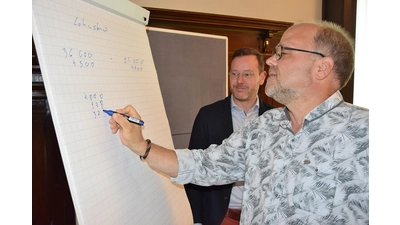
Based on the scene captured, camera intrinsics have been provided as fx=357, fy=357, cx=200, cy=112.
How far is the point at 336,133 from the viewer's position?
1.25 m

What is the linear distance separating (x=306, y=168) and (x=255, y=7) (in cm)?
260

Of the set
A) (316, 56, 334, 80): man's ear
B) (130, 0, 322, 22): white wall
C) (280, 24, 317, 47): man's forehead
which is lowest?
(316, 56, 334, 80): man's ear

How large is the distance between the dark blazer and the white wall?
1.22 meters

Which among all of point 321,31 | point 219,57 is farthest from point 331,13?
point 321,31

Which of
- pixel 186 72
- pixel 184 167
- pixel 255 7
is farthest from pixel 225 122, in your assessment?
pixel 255 7

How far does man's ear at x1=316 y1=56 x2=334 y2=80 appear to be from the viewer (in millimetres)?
1407

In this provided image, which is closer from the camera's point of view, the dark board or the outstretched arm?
the outstretched arm

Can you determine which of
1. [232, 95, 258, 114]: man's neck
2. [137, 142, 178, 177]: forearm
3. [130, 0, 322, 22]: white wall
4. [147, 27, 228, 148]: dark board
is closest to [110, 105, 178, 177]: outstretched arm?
[137, 142, 178, 177]: forearm

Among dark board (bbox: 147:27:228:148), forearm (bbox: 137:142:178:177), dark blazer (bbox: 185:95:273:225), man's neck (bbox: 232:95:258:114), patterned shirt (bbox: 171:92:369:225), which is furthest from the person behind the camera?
dark board (bbox: 147:27:228:148)

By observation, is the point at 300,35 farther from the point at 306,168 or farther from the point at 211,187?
the point at 211,187

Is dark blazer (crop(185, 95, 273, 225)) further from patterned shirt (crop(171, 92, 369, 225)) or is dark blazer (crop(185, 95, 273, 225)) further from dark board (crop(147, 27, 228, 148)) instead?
patterned shirt (crop(171, 92, 369, 225))

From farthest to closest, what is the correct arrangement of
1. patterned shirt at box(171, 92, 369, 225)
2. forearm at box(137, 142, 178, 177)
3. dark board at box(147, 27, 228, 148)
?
dark board at box(147, 27, 228, 148), forearm at box(137, 142, 178, 177), patterned shirt at box(171, 92, 369, 225)

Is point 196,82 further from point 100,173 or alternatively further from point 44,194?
point 100,173
